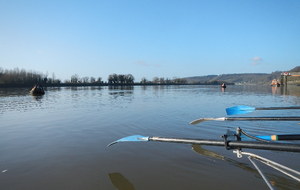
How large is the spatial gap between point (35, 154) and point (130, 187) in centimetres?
415

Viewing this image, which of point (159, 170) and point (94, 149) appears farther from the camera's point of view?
point (94, 149)

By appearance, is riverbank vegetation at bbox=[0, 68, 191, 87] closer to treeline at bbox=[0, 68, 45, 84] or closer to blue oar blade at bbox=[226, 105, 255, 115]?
treeline at bbox=[0, 68, 45, 84]

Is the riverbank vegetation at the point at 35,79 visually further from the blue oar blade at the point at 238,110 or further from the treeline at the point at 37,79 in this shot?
the blue oar blade at the point at 238,110

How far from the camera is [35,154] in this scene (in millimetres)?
7188

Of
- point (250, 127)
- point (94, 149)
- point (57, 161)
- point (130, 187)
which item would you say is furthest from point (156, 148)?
point (250, 127)

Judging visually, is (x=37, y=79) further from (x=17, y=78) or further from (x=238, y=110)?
(x=238, y=110)

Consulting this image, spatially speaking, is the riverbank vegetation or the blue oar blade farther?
the riverbank vegetation

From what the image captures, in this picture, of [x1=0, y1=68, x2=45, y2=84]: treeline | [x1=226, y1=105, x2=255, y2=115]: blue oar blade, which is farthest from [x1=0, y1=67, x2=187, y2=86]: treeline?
[x1=226, y1=105, x2=255, y2=115]: blue oar blade

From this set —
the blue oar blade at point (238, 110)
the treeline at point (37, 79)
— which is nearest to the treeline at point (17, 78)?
the treeline at point (37, 79)

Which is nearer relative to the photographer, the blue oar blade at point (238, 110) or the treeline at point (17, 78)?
the blue oar blade at point (238, 110)

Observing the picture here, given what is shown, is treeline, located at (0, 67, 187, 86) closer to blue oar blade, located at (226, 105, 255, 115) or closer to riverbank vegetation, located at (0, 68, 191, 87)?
riverbank vegetation, located at (0, 68, 191, 87)

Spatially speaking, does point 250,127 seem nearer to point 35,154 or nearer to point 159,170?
point 159,170

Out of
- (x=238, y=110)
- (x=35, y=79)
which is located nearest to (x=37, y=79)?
(x=35, y=79)

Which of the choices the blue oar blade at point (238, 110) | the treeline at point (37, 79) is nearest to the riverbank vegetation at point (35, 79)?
the treeline at point (37, 79)
